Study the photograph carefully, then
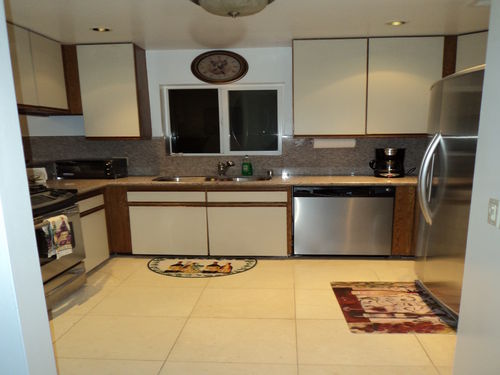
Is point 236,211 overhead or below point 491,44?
below

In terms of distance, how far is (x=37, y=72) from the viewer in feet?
10.9

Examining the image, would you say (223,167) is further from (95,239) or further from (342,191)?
(95,239)

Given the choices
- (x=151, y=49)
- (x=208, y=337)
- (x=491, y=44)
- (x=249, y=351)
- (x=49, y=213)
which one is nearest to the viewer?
(x=491, y=44)

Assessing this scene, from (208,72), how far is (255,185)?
4.83 ft

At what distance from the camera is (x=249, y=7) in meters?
1.98

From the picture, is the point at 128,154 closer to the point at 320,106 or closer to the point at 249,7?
the point at 320,106

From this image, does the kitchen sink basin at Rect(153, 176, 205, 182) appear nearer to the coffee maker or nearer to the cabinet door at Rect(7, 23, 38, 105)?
the cabinet door at Rect(7, 23, 38, 105)

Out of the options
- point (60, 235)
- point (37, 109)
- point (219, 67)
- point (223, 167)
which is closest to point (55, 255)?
point (60, 235)

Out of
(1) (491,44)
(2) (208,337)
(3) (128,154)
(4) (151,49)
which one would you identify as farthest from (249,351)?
(4) (151,49)

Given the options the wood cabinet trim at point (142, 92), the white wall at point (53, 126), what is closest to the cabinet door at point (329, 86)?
the wood cabinet trim at point (142, 92)

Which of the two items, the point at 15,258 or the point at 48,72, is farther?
the point at 48,72

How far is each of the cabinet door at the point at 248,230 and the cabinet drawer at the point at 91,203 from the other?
1126 mm

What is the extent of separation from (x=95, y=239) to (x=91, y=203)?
1.21 ft

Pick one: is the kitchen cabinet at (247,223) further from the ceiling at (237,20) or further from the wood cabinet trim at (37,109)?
the wood cabinet trim at (37,109)
